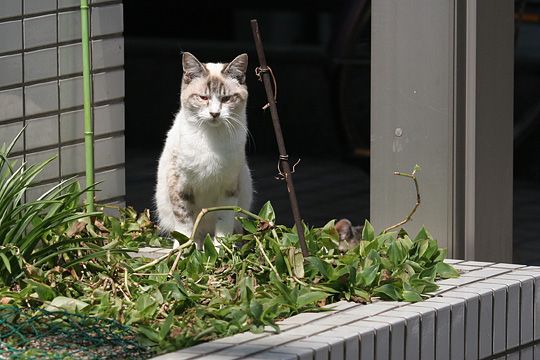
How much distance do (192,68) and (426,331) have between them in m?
1.56

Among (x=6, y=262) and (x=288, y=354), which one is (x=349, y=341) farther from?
(x=6, y=262)

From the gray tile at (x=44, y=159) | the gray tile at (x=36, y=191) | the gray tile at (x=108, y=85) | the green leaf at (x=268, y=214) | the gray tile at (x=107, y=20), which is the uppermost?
the gray tile at (x=107, y=20)

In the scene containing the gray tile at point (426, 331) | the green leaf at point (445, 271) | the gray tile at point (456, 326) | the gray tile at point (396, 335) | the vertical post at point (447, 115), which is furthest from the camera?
the vertical post at point (447, 115)

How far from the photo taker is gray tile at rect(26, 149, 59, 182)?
4672 mm

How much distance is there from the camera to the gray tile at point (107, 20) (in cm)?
490

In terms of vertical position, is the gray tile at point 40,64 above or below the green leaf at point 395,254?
above

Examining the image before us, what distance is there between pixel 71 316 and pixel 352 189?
458 centimetres

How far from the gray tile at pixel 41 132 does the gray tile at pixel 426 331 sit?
188 centimetres

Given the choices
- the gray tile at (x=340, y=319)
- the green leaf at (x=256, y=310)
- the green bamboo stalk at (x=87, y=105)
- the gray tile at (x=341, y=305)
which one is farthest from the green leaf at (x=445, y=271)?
the green bamboo stalk at (x=87, y=105)

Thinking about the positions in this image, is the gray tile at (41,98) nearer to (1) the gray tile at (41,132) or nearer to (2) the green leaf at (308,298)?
(1) the gray tile at (41,132)

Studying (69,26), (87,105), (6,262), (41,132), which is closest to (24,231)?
(6,262)

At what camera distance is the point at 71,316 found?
10.9 ft

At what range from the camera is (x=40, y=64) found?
15.4 ft

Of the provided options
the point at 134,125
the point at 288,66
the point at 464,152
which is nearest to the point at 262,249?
the point at 464,152
